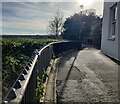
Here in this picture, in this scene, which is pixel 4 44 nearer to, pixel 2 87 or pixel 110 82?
pixel 2 87

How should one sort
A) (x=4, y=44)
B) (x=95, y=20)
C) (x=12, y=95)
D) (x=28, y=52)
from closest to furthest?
(x=12, y=95), (x=4, y=44), (x=28, y=52), (x=95, y=20)

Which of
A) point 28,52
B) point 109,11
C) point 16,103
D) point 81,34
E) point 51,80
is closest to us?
point 16,103

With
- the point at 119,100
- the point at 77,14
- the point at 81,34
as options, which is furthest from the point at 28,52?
the point at 77,14

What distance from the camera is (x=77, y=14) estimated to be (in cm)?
4856

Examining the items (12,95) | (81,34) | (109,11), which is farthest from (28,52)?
(81,34)

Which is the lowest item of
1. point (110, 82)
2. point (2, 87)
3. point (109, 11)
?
point (110, 82)

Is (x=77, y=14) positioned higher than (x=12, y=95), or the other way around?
(x=77, y=14)

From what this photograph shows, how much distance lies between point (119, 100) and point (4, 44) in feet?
16.2

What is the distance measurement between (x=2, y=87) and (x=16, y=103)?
11.5 ft

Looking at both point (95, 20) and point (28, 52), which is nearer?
point (28, 52)

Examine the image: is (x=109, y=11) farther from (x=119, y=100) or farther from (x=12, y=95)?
(x=12, y=95)

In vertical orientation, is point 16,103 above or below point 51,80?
above

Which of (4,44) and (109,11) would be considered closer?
(4,44)

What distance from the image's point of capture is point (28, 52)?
31.1 ft
